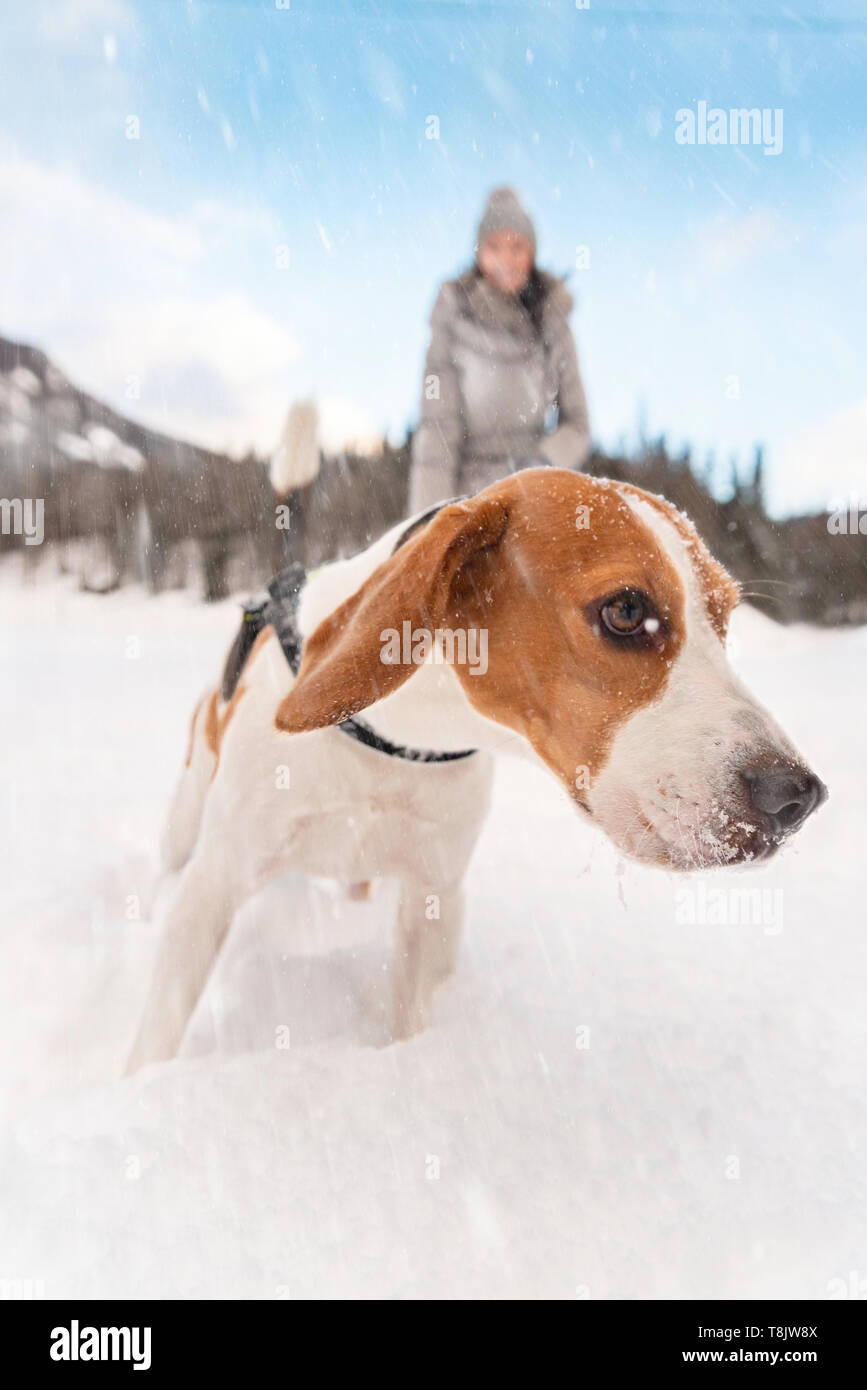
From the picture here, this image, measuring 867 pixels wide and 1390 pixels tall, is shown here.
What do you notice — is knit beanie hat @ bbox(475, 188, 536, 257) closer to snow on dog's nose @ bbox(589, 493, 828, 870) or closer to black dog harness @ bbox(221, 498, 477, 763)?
black dog harness @ bbox(221, 498, 477, 763)

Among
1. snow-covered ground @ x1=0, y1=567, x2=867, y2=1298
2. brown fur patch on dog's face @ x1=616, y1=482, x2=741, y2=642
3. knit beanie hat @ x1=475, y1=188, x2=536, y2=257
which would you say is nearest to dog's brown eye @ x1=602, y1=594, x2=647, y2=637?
brown fur patch on dog's face @ x1=616, y1=482, x2=741, y2=642

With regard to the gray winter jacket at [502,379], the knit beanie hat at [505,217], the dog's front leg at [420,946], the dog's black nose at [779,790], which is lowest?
the dog's front leg at [420,946]

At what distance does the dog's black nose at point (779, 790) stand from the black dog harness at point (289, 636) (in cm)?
67

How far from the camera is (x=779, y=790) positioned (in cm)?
133

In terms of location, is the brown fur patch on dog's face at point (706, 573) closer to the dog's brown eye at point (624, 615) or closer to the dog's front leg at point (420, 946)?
the dog's brown eye at point (624, 615)

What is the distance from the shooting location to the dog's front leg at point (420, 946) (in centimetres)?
214

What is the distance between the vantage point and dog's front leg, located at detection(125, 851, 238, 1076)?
191cm

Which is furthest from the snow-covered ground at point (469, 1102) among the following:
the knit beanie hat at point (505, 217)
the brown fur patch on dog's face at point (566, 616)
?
the knit beanie hat at point (505, 217)

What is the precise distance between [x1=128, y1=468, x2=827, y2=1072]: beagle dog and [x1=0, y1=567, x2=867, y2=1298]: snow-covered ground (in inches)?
9.1

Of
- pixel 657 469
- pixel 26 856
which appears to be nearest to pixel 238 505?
pixel 657 469

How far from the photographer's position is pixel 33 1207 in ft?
5.14

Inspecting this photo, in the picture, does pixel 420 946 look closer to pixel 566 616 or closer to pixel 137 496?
pixel 566 616

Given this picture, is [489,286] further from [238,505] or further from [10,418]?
[10,418]

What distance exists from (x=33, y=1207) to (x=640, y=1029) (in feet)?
4.50
